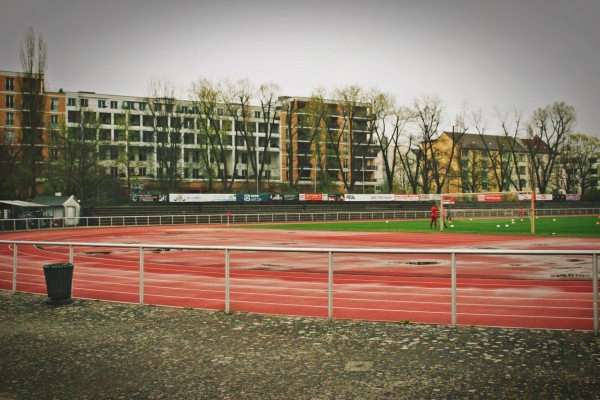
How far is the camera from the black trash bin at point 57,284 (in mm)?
10930

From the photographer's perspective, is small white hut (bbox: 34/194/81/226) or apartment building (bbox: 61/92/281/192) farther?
apartment building (bbox: 61/92/281/192)

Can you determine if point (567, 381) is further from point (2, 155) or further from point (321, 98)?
point (321, 98)

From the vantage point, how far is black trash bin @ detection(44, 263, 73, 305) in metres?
10.9

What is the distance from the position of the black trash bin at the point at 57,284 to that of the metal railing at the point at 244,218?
34.4 m

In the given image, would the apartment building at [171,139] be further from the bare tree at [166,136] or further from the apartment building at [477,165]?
the apartment building at [477,165]

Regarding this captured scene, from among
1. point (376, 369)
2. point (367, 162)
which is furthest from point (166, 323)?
point (367, 162)

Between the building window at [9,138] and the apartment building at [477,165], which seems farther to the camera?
the apartment building at [477,165]

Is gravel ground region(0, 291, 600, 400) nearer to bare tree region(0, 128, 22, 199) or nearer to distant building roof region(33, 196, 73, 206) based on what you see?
distant building roof region(33, 196, 73, 206)

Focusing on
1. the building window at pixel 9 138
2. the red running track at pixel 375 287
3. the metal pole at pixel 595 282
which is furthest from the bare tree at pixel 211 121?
the metal pole at pixel 595 282

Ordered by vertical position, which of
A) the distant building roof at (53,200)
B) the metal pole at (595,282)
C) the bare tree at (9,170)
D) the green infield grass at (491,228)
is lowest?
the green infield grass at (491,228)

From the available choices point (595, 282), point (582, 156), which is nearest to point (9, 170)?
point (595, 282)

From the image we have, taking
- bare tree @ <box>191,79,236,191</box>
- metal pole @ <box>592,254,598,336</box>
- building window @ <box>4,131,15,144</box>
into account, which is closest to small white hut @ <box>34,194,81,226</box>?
building window @ <box>4,131,15,144</box>

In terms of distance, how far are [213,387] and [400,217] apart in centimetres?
5845

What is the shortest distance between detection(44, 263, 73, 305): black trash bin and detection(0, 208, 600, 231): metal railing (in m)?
34.4
